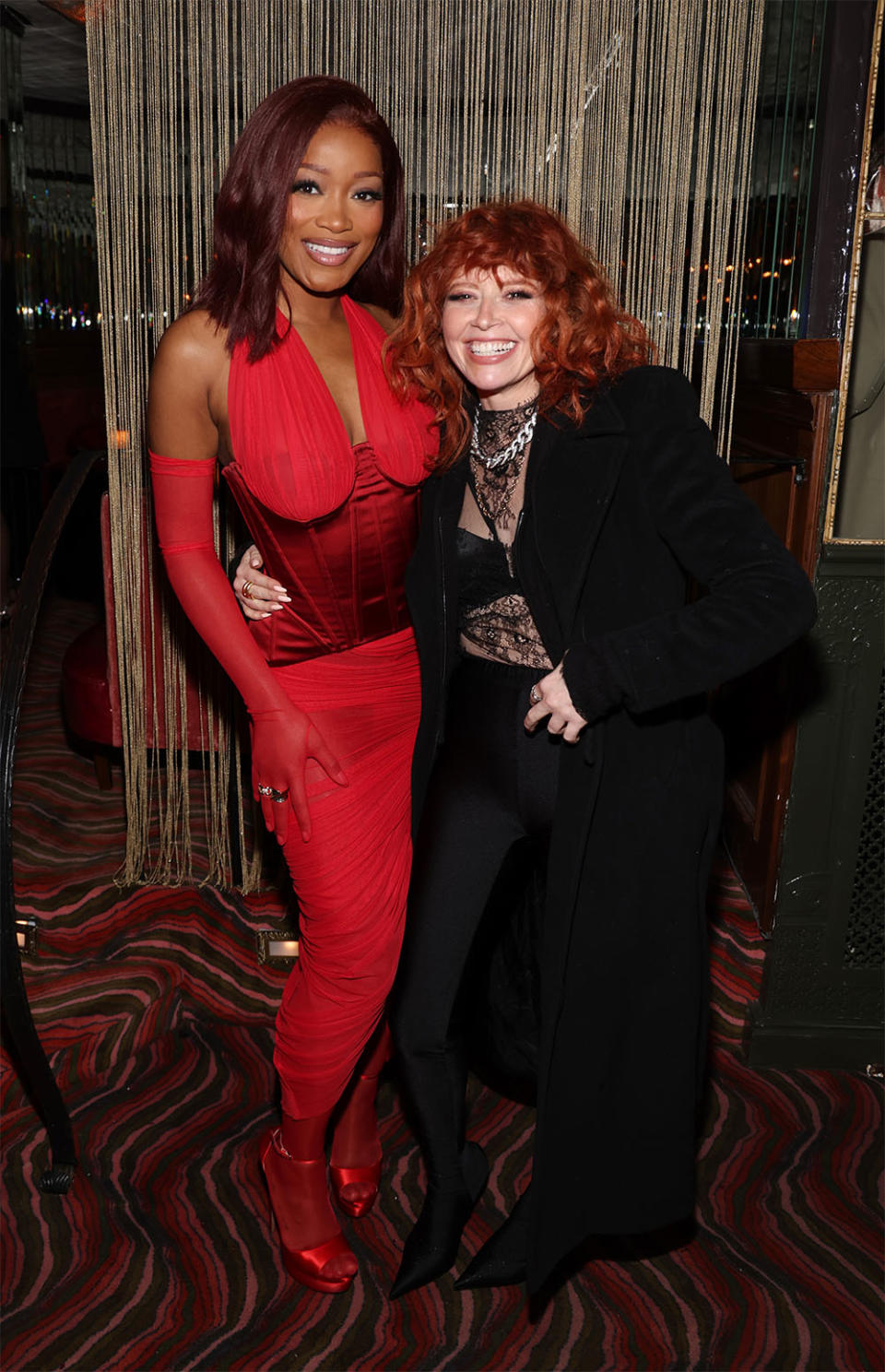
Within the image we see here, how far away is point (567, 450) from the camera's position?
167cm

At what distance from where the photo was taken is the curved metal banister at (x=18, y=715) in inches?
75.6

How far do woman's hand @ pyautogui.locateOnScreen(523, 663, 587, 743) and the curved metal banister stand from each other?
84 cm

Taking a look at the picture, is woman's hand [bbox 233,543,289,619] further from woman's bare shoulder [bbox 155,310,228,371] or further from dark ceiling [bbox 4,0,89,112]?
dark ceiling [bbox 4,0,89,112]

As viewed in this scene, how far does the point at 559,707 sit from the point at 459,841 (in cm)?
38

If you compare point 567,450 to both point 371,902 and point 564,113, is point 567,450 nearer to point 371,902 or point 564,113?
point 371,902

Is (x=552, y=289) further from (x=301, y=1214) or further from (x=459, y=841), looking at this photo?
(x=301, y=1214)

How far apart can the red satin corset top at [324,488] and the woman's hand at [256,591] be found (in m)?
0.01

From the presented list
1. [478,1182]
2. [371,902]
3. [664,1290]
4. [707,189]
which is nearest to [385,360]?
[371,902]

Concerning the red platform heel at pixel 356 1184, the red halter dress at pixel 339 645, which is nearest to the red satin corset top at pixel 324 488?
the red halter dress at pixel 339 645

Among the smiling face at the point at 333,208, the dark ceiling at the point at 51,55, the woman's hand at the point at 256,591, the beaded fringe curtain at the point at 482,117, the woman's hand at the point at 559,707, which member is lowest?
the woman's hand at the point at 559,707

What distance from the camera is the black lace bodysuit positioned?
1751 millimetres

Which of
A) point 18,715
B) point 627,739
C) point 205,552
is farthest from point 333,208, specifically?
point 18,715

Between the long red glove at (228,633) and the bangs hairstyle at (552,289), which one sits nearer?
the bangs hairstyle at (552,289)

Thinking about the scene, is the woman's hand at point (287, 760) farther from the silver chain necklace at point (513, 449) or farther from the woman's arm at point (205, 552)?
the silver chain necklace at point (513, 449)
